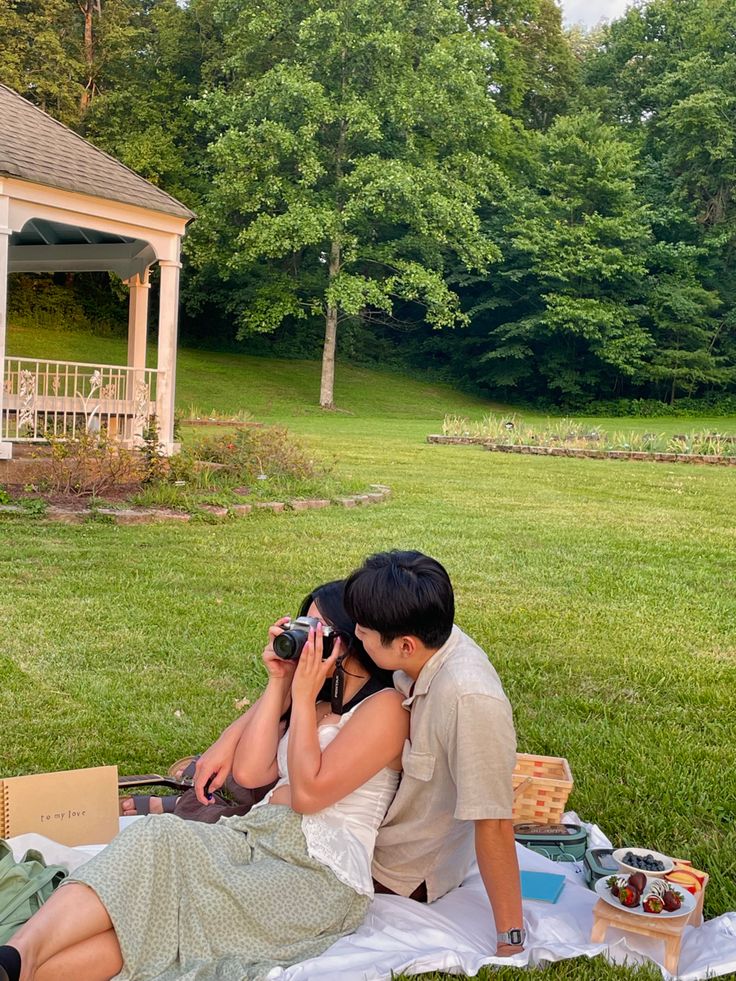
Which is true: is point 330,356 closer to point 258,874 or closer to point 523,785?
point 523,785

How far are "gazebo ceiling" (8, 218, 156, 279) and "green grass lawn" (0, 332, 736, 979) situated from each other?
17.8ft

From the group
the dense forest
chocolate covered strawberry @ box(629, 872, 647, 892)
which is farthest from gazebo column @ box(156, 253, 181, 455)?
the dense forest

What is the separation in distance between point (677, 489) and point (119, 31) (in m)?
31.5

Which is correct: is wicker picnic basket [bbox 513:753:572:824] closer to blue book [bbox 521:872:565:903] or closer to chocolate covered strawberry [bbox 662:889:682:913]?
blue book [bbox 521:872:565:903]

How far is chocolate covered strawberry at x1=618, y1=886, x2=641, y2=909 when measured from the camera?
115 inches

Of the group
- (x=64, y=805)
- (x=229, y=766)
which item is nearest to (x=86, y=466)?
(x=64, y=805)

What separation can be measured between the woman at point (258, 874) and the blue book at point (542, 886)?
649 mm

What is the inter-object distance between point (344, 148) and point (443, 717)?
103 feet

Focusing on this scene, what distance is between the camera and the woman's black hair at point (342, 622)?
2.99 metres

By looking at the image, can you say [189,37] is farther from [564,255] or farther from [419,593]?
[419,593]

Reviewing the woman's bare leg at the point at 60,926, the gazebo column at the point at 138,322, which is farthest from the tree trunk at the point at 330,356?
the woman's bare leg at the point at 60,926

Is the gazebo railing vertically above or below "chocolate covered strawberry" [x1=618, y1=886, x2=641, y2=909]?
above

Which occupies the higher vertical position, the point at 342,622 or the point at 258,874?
the point at 342,622

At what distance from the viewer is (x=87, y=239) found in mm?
15359
